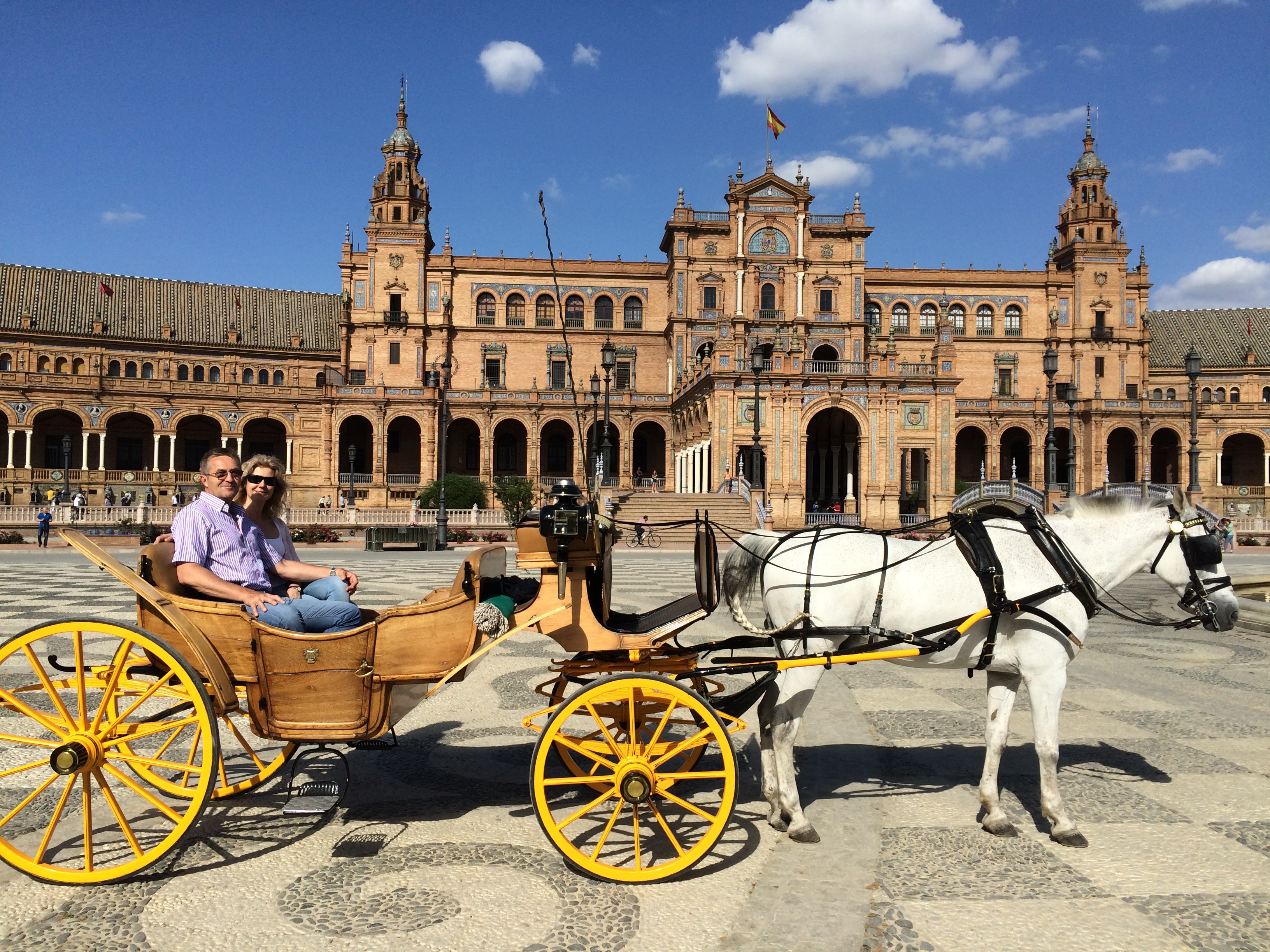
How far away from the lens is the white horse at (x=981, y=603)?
4.42m

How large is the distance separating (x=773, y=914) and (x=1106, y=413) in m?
56.6

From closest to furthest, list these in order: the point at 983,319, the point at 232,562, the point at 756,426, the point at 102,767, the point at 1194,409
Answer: the point at 102,767
the point at 232,562
the point at 1194,409
the point at 756,426
the point at 983,319

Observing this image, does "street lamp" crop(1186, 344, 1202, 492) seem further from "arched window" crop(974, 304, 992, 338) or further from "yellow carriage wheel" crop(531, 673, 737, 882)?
"arched window" crop(974, 304, 992, 338)

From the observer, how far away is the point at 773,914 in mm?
3512

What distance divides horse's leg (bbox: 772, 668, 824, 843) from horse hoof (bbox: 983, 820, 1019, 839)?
2.93ft

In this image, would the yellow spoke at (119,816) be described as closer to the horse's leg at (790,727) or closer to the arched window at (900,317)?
the horse's leg at (790,727)

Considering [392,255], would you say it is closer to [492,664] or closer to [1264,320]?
[492,664]

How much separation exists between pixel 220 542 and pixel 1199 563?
17.5ft

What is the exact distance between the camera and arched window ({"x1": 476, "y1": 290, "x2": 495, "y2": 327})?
54625 mm

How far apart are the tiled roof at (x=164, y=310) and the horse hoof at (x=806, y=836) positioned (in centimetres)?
6171

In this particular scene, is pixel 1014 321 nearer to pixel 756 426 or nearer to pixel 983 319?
pixel 983 319

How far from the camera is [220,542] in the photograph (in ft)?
15.0

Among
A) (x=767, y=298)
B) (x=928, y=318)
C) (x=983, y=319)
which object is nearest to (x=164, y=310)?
(x=767, y=298)

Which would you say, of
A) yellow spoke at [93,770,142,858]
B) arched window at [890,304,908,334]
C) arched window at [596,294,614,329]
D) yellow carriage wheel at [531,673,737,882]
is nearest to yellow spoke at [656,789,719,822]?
yellow carriage wheel at [531,673,737,882]
